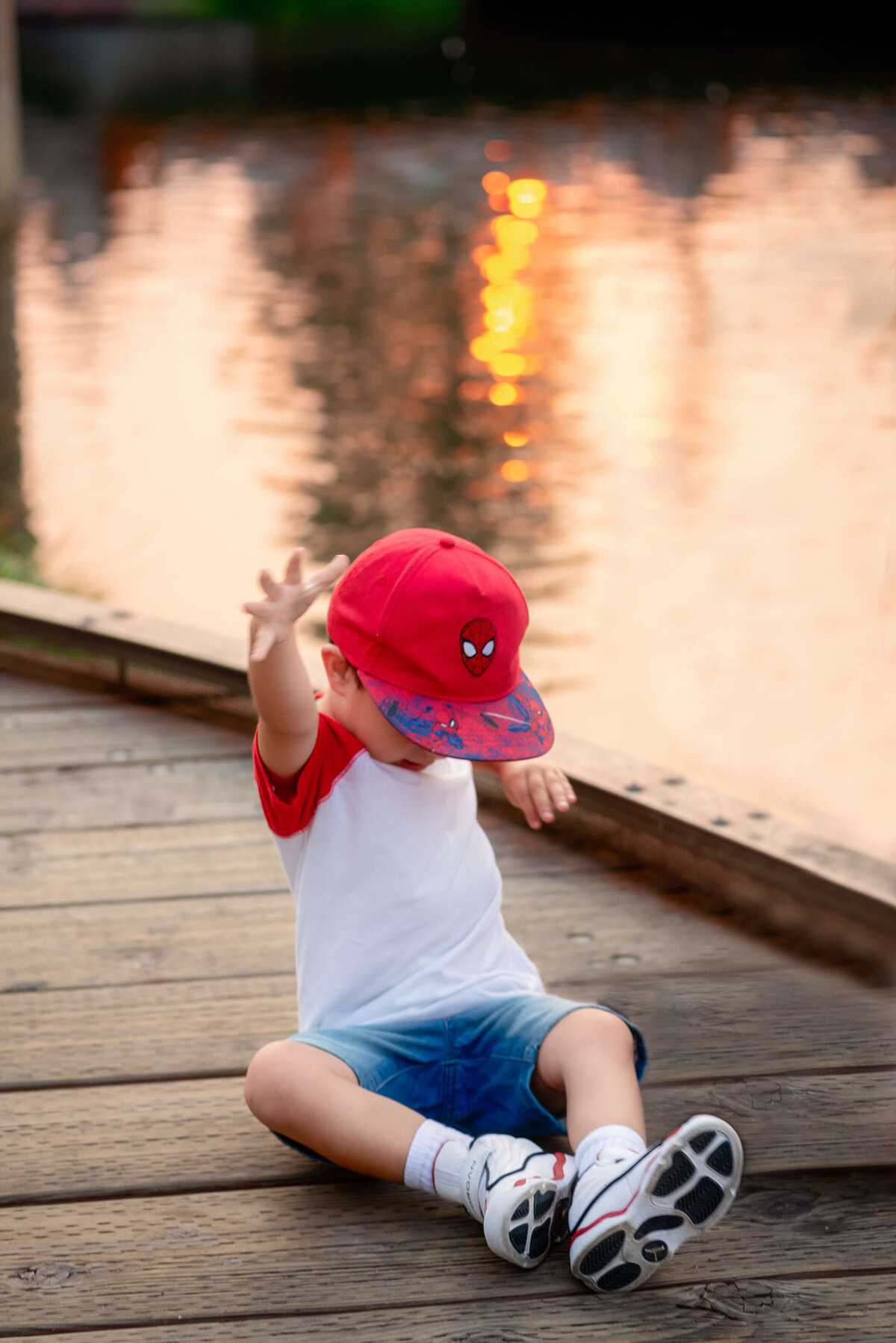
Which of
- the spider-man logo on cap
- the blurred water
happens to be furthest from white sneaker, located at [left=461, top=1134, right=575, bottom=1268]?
the blurred water

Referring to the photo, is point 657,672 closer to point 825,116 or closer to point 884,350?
point 884,350

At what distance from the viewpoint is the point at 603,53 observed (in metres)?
29.3

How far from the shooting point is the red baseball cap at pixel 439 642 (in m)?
1.69

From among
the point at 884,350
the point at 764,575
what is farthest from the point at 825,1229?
the point at 884,350

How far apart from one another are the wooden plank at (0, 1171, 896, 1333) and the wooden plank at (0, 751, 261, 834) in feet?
3.09

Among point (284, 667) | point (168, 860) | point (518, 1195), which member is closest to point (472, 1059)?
point (518, 1195)

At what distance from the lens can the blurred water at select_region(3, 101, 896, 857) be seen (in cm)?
450

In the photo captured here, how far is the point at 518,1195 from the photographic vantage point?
4.98ft

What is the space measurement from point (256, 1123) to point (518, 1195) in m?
0.40

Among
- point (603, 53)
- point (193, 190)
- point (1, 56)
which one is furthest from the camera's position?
point (603, 53)

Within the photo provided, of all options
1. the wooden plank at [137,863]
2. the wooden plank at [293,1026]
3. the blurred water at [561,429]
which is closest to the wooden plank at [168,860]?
the wooden plank at [137,863]

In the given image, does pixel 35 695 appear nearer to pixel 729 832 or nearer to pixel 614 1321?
pixel 729 832

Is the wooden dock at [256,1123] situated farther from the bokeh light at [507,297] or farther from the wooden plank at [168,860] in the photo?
the bokeh light at [507,297]

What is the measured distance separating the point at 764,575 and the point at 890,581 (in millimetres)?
410
